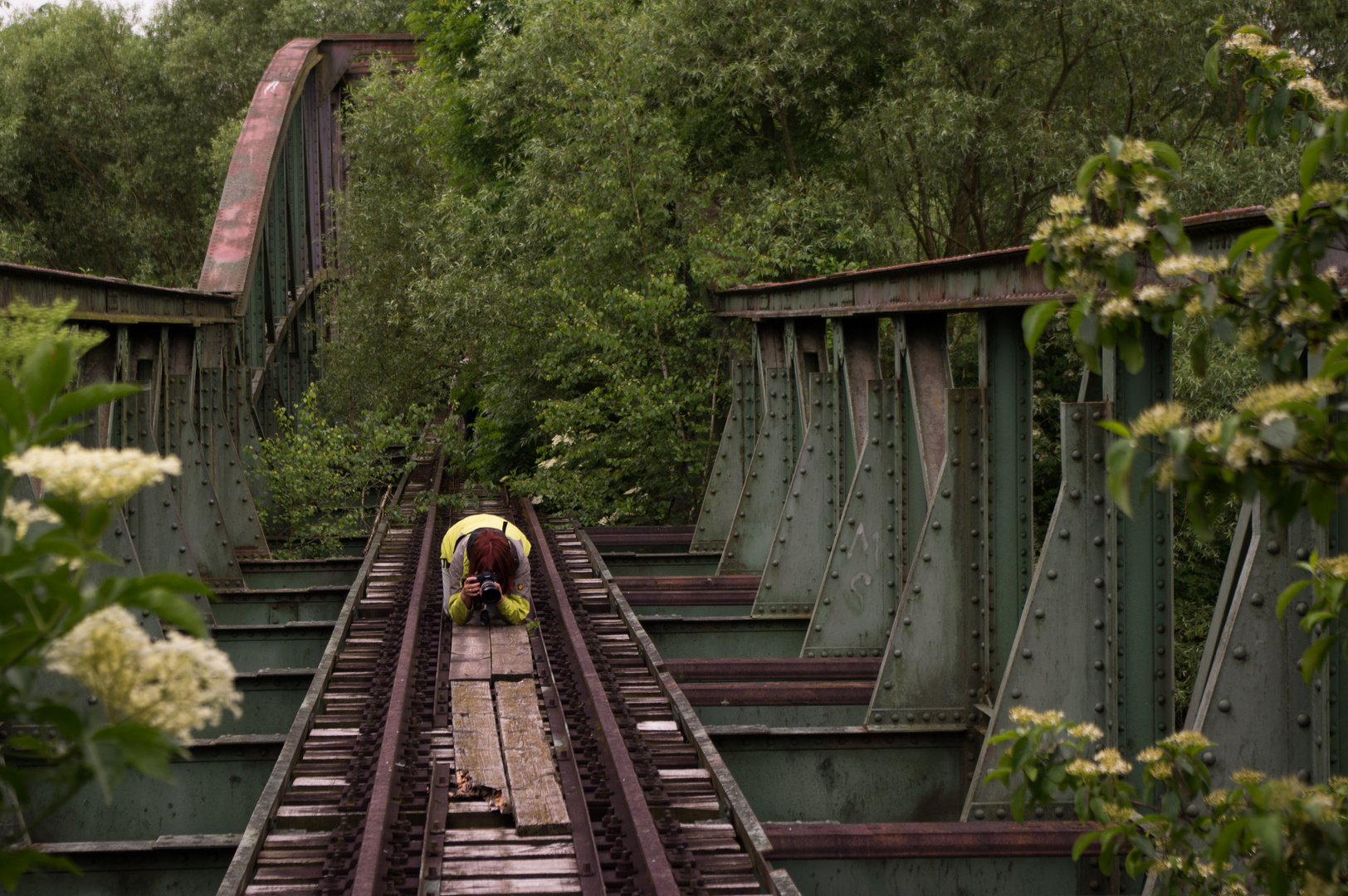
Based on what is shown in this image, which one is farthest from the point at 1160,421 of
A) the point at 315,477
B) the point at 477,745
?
the point at 315,477

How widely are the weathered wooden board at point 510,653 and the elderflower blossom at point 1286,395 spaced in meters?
6.61

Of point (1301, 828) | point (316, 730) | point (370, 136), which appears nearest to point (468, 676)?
point (316, 730)

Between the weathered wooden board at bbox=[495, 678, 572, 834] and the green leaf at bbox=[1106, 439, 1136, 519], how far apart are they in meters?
4.21

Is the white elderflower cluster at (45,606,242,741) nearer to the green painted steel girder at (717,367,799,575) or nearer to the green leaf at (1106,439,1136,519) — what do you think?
the green leaf at (1106,439,1136,519)

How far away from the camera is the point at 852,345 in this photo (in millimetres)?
9945

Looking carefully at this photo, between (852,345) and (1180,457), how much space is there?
25.7 feet

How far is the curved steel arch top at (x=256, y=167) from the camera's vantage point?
1548 cm

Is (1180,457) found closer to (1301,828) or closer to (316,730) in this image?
(1301,828)

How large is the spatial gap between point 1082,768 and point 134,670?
2.11 m

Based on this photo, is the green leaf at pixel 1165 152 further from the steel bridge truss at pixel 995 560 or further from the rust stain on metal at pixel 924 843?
the rust stain on metal at pixel 924 843

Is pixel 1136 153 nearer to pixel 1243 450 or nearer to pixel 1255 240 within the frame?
pixel 1255 240

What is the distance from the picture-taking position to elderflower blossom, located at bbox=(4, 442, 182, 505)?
1.51 m

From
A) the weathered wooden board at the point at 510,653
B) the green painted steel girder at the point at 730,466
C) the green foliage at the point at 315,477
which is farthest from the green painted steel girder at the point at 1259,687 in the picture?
the green foliage at the point at 315,477

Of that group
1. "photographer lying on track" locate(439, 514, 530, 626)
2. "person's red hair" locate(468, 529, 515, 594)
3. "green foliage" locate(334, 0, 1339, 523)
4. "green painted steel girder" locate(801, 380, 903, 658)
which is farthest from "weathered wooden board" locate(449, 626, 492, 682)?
"green foliage" locate(334, 0, 1339, 523)
